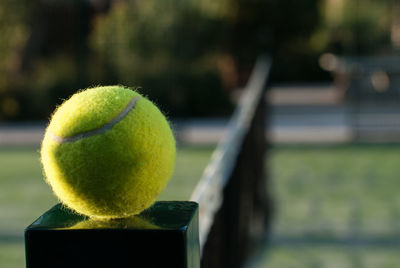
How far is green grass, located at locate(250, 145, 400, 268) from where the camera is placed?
600 centimetres

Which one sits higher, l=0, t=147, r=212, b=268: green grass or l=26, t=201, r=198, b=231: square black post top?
l=26, t=201, r=198, b=231: square black post top

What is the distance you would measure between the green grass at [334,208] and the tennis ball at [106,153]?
14.7 feet

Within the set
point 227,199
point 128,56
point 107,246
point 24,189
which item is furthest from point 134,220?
point 128,56

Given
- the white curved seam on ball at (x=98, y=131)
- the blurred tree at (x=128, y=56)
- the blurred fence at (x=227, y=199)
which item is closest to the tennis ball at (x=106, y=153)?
the white curved seam on ball at (x=98, y=131)

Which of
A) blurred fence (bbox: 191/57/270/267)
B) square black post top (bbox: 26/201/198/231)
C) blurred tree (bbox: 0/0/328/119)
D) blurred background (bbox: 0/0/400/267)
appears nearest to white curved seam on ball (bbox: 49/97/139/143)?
square black post top (bbox: 26/201/198/231)

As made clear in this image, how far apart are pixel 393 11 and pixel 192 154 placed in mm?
8570

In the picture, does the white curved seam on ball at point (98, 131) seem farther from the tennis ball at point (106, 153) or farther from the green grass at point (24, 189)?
the green grass at point (24, 189)

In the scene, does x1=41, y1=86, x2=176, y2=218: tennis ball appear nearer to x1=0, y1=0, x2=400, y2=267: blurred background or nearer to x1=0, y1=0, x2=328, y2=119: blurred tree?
x1=0, y1=0, x2=400, y2=267: blurred background


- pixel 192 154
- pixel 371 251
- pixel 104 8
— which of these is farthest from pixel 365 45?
pixel 371 251

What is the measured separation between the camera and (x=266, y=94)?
7320 millimetres

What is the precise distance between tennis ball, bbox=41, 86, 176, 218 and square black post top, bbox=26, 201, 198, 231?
0.03 metres

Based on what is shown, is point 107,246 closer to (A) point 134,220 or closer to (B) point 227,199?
(A) point 134,220

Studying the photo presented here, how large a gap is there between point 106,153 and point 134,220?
140 millimetres

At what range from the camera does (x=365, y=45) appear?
64.0 ft
